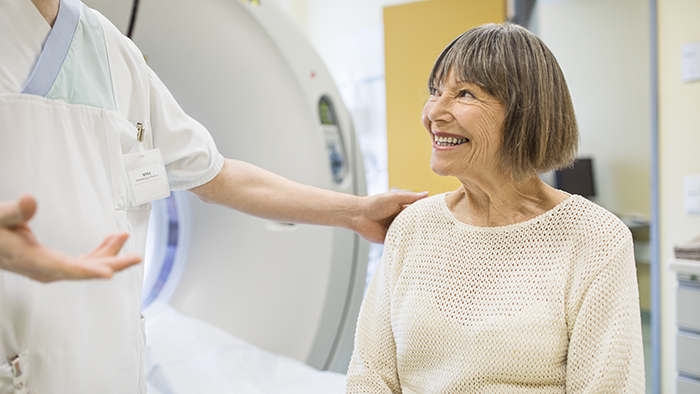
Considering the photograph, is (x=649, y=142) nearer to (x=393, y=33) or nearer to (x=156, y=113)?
(x=393, y=33)

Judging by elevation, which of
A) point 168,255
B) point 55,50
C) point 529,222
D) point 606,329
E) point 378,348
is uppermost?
point 55,50

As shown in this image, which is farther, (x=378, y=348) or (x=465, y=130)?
(x=378, y=348)

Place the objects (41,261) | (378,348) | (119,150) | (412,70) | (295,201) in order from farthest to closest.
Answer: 1. (412,70)
2. (295,201)
3. (378,348)
4. (119,150)
5. (41,261)

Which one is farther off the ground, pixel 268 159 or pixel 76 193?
pixel 76 193

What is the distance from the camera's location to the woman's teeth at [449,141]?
0.96 m

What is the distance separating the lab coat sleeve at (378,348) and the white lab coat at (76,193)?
44 centimetres

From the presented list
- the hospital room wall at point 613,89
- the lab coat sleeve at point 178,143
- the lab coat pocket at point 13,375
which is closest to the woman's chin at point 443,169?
the lab coat sleeve at point 178,143

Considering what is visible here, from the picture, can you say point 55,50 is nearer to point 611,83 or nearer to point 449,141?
point 449,141

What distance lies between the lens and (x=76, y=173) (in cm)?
81

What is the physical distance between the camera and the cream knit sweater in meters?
0.84

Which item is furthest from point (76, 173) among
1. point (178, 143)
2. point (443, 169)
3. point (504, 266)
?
point (504, 266)

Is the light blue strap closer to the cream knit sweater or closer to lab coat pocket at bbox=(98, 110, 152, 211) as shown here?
lab coat pocket at bbox=(98, 110, 152, 211)

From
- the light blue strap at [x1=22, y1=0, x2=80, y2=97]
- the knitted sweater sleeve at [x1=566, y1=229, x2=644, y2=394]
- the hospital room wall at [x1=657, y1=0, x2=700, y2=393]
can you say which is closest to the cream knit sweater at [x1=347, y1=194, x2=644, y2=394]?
the knitted sweater sleeve at [x1=566, y1=229, x2=644, y2=394]

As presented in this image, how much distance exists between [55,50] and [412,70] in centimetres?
166
